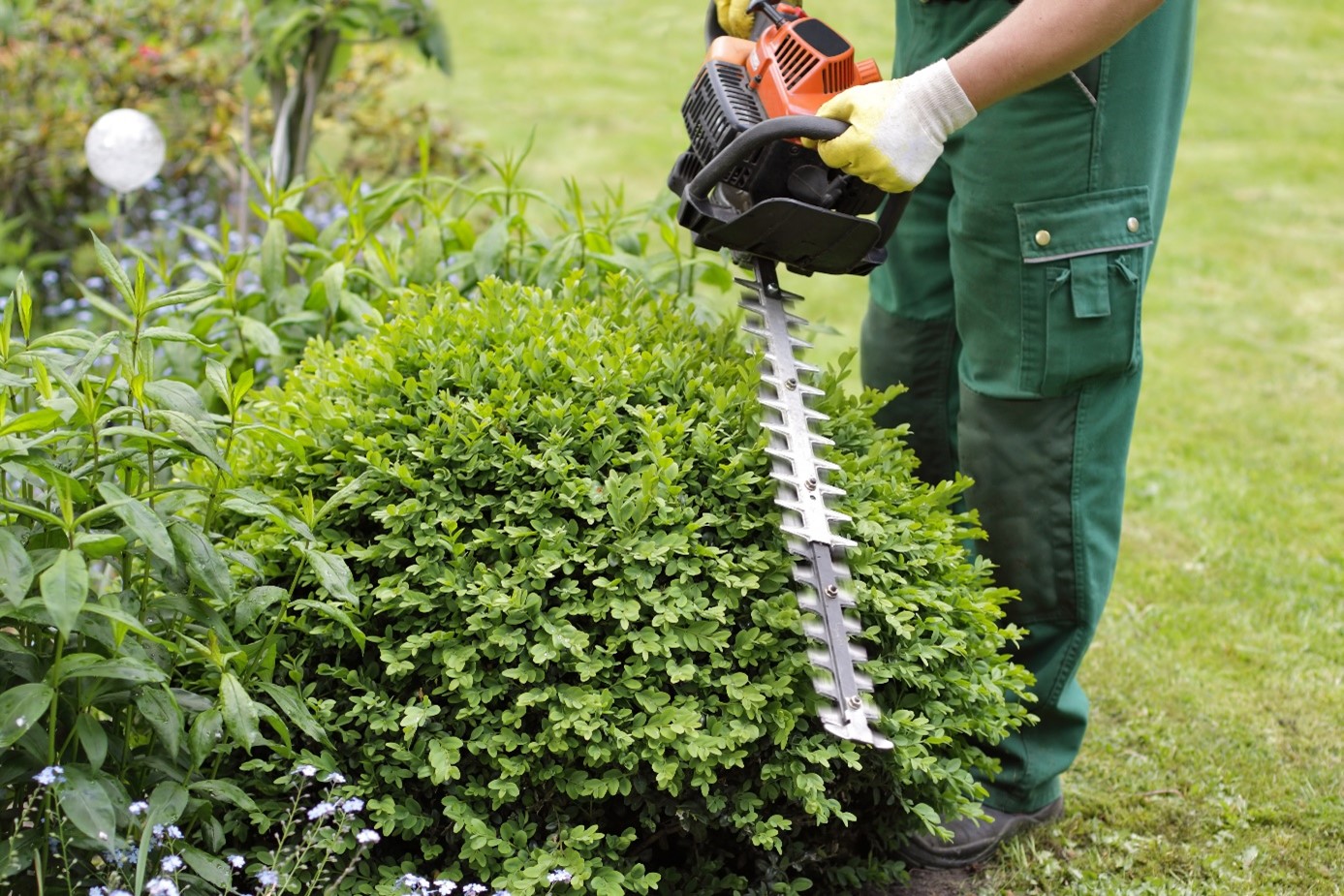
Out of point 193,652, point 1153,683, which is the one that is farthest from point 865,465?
point 1153,683

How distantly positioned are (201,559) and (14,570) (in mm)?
238

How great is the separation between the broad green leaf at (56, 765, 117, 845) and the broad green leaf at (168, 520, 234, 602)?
0.29 m

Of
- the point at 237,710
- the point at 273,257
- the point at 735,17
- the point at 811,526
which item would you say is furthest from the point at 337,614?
the point at 735,17

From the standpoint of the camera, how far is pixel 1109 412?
7.97ft

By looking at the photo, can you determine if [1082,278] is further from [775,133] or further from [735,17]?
[735,17]

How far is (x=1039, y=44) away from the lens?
2002mm

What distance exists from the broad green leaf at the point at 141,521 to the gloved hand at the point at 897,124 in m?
1.12

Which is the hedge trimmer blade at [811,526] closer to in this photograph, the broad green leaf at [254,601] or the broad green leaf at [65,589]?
the broad green leaf at [254,601]

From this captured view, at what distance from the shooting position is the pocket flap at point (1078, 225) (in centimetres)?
228

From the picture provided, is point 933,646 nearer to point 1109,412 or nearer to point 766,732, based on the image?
point 766,732

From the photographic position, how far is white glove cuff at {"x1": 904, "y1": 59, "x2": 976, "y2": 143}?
202 centimetres

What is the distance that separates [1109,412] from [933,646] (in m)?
0.64

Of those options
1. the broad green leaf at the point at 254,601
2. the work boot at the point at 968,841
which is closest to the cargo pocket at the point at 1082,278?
the work boot at the point at 968,841

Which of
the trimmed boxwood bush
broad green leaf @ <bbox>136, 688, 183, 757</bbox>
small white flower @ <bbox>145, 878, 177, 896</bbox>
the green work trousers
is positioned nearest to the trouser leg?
the green work trousers
